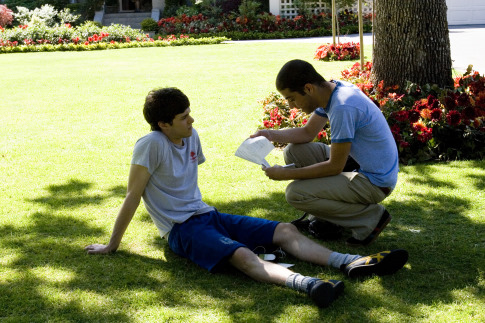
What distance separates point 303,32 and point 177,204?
18840mm

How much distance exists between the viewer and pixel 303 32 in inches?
858

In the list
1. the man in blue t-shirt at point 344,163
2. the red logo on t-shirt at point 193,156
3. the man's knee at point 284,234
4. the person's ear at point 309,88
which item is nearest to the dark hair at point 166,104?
the red logo on t-shirt at point 193,156

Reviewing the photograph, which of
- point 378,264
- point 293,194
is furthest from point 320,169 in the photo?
point 378,264

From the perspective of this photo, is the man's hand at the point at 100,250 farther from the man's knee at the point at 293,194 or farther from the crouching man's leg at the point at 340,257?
the man's knee at the point at 293,194

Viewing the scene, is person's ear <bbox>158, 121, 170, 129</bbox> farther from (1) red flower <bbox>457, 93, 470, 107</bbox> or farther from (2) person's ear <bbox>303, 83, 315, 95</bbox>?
(1) red flower <bbox>457, 93, 470, 107</bbox>

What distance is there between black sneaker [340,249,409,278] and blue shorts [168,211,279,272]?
0.59 meters

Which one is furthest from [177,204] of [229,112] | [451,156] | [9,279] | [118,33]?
[118,33]

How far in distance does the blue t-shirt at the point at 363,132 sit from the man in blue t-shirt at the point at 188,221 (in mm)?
599

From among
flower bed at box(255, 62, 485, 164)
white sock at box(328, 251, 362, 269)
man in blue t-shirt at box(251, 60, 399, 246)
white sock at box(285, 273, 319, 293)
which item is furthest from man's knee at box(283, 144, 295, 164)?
flower bed at box(255, 62, 485, 164)

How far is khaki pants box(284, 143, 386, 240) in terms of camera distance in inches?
150

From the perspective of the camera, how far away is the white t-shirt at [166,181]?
3.68 meters

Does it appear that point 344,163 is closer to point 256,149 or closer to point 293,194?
point 293,194

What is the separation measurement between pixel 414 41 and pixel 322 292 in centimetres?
423

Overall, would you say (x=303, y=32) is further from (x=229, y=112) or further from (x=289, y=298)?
(x=289, y=298)
